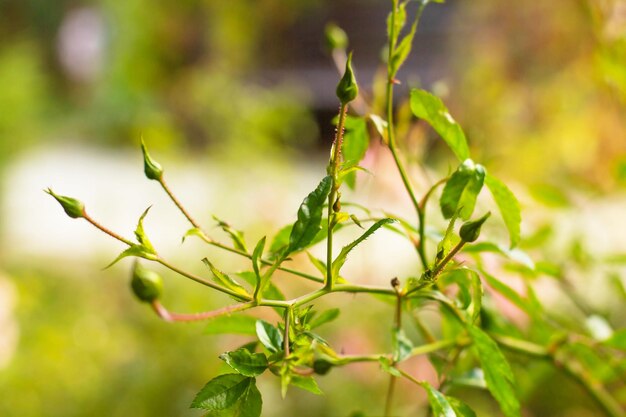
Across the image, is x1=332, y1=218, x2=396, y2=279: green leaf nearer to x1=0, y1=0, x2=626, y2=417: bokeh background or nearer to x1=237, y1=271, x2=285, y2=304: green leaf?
x1=237, y1=271, x2=285, y2=304: green leaf

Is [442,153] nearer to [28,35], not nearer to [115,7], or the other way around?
[115,7]

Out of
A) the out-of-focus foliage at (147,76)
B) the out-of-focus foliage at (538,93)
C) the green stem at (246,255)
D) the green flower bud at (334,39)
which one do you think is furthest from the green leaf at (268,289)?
the out-of-focus foliage at (147,76)

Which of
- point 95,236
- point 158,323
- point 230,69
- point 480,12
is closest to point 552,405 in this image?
point 158,323

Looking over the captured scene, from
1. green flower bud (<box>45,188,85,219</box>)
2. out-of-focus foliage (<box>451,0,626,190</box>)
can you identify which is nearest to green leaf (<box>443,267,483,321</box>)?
green flower bud (<box>45,188,85,219</box>)

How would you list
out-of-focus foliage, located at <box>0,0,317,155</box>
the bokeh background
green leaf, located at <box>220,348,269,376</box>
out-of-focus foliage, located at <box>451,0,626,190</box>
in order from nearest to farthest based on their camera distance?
green leaf, located at <box>220,348,269,376</box>
the bokeh background
out-of-focus foliage, located at <box>451,0,626,190</box>
out-of-focus foliage, located at <box>0,0,317,155</box>

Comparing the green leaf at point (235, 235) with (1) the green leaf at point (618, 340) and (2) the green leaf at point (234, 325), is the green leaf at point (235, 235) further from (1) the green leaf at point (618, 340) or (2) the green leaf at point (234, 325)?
(1) the green leaf at point (618, 340)

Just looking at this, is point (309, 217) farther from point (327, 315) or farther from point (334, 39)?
point (334, 39)

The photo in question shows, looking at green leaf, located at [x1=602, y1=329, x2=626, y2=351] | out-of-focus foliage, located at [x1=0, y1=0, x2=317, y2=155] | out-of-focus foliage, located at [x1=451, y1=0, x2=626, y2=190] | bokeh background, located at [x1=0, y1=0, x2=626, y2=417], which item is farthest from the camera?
out-of-focus foliage, located at [x1=0, y1=0, x2=317, y2=155]

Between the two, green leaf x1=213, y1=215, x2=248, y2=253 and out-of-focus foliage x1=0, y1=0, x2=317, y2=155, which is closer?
green leaf x1=213, y1=215, x2=248, y2=253

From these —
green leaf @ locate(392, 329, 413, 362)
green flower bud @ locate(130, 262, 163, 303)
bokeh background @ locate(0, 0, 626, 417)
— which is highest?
green flower bud @ locate(130, 262, 163, 303)
